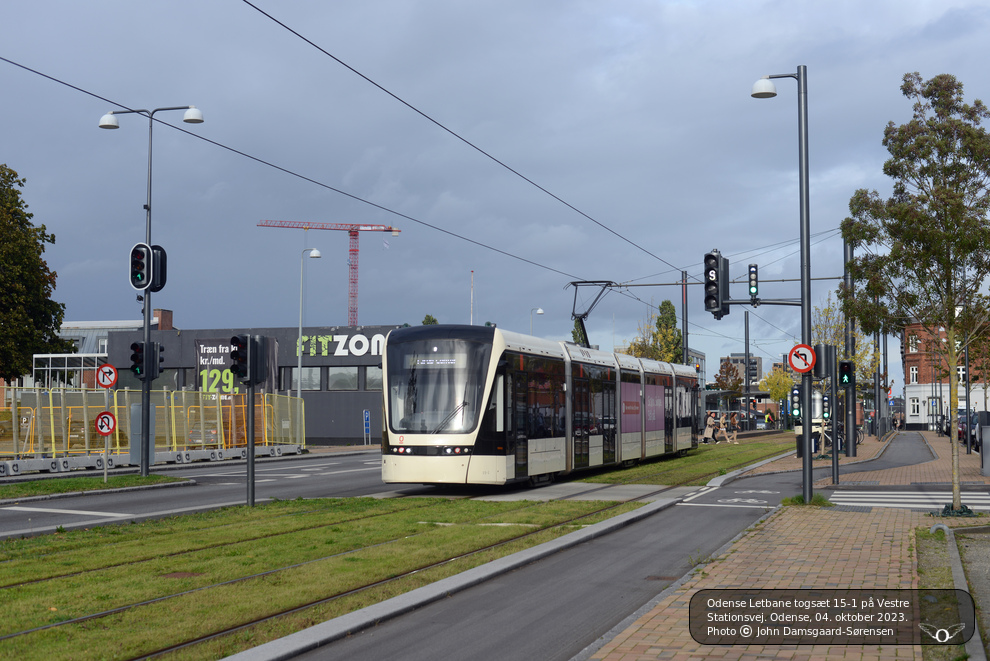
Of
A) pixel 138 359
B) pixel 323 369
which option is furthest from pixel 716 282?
pixel 323 369

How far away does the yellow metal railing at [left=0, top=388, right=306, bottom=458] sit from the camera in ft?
89.6

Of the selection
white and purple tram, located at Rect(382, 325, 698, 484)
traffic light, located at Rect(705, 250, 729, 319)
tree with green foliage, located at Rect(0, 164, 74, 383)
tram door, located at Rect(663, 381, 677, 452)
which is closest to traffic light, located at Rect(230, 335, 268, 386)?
white and purple tram, located at Rect(382, 325, 698, 484)

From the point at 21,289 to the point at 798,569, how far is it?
139 feet

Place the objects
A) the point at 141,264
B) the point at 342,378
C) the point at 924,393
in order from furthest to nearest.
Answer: the point at 924,393
the point at 342,378
the point at 141,264

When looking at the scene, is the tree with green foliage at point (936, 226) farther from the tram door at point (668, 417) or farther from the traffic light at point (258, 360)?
the tram door at point (668, 417)

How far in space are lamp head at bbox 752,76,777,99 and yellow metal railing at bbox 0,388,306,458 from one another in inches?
629

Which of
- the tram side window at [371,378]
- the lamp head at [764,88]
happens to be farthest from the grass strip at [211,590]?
the tram side window at [371,378]

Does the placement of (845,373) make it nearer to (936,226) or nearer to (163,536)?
(936,226)

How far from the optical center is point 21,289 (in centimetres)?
4406

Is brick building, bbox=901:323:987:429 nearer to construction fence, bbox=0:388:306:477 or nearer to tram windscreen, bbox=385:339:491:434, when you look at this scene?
construction fence, bbox=0:388:306:477

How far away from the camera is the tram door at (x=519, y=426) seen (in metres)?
19.7

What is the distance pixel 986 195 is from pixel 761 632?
10878mm

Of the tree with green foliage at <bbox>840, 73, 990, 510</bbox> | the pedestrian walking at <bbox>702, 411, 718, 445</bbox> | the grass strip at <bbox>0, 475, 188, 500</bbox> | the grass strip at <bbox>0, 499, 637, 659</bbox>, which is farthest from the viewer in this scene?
the pedestrian walking at <bbox>702, 411, 718, 445</bbox>

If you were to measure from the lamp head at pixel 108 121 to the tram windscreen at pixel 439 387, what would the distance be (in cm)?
1042
